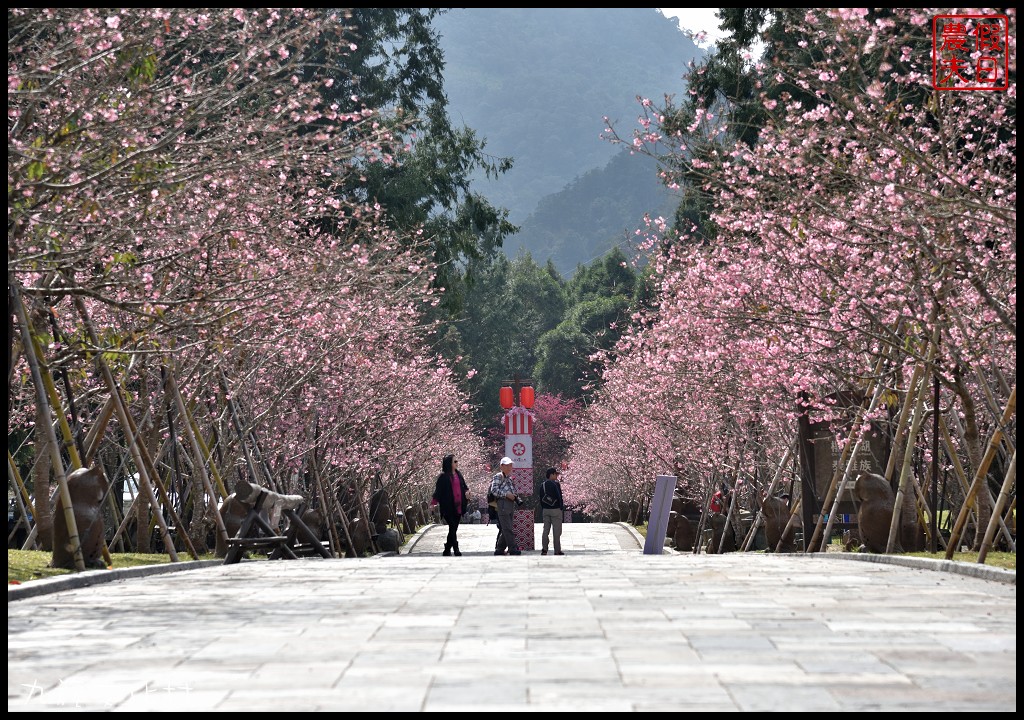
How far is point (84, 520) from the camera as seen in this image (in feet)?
54.2

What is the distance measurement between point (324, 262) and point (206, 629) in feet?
51.8

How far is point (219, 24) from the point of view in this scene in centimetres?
1630

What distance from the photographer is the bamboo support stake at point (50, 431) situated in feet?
50.3

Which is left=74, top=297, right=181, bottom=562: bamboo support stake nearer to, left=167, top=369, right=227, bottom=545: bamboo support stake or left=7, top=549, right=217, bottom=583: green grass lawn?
left=7, top=549, right=217, bottom=583: green grass lawn

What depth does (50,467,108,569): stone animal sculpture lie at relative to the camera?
16234 mm

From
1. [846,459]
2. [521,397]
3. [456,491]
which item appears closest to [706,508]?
[521,397]

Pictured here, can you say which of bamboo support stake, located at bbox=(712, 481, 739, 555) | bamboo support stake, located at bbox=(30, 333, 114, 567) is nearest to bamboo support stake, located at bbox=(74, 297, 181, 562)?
bamboo support stake, located at bbox=(30, 333, 114, 567)

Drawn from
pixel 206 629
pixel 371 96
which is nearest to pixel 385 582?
pixel 206 629

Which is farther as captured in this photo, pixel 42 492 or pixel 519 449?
pixel 519 449

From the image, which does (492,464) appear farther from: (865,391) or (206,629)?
(206,629)

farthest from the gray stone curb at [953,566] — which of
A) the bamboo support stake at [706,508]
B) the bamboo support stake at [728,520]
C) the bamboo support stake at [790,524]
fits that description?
the bamboo support stake at [706,508]

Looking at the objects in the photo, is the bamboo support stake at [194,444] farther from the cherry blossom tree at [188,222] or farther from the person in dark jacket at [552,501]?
the person in dark jacket at [552,501]

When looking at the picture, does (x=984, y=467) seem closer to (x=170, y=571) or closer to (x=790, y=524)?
(x=790, y=524)

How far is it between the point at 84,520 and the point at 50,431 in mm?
1216
